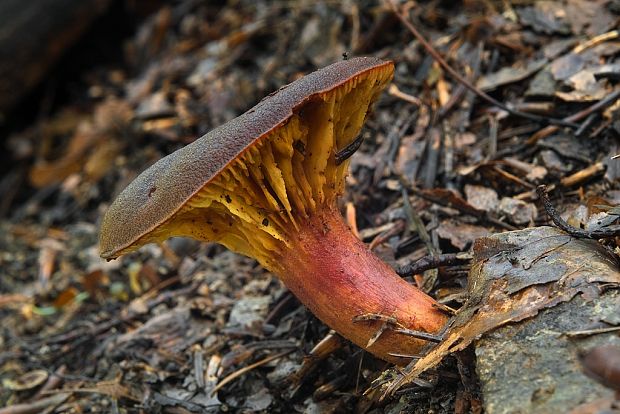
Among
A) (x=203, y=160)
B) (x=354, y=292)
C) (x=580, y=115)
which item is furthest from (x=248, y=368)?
(x=580, y=115)

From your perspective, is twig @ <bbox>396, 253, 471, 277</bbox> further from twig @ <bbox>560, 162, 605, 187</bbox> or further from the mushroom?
twig @ <bbox>560, 162, 605, 187</bbox>

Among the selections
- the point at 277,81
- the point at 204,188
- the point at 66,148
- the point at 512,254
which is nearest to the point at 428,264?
the point at 512,254

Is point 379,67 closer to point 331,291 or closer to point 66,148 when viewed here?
point 331,291

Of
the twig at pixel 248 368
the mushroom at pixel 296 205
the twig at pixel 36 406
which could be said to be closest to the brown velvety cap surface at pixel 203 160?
the mushroom at pixel 296 205

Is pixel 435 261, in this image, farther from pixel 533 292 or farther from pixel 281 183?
pixel 281 183

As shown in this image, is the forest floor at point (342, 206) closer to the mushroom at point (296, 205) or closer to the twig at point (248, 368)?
the twig at point (248, 368)

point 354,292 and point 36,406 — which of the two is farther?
point 36,406
